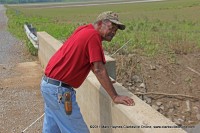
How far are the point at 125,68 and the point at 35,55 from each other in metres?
4.13

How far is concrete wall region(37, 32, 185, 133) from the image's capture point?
11.1ft

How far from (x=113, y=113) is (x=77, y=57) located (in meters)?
0.79

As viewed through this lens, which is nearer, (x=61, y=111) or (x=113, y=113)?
(x=61, y=111)

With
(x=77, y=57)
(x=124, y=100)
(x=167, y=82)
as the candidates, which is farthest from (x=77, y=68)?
(x=167, y=82)

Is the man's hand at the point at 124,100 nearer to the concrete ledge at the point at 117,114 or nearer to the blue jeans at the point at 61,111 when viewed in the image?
the concrete ledge at the point at 117,114

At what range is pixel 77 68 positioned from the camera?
3.64 m

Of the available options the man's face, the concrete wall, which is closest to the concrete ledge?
the concrete wall

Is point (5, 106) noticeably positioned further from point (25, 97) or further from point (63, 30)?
point (63, 30)

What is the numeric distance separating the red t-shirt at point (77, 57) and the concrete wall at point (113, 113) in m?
0.55

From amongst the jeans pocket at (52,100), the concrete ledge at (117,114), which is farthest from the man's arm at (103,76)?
the jeans pocket at (52,100)

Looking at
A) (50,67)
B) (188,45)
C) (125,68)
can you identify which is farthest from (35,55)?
(50,67)

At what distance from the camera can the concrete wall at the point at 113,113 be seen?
3.39m

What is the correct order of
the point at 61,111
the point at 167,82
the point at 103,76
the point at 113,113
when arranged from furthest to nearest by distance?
1. the point at 167,82
2. the point at 113,113
3. the point at 61,111
4. the point at 103,76

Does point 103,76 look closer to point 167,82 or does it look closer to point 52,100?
point 52,100
